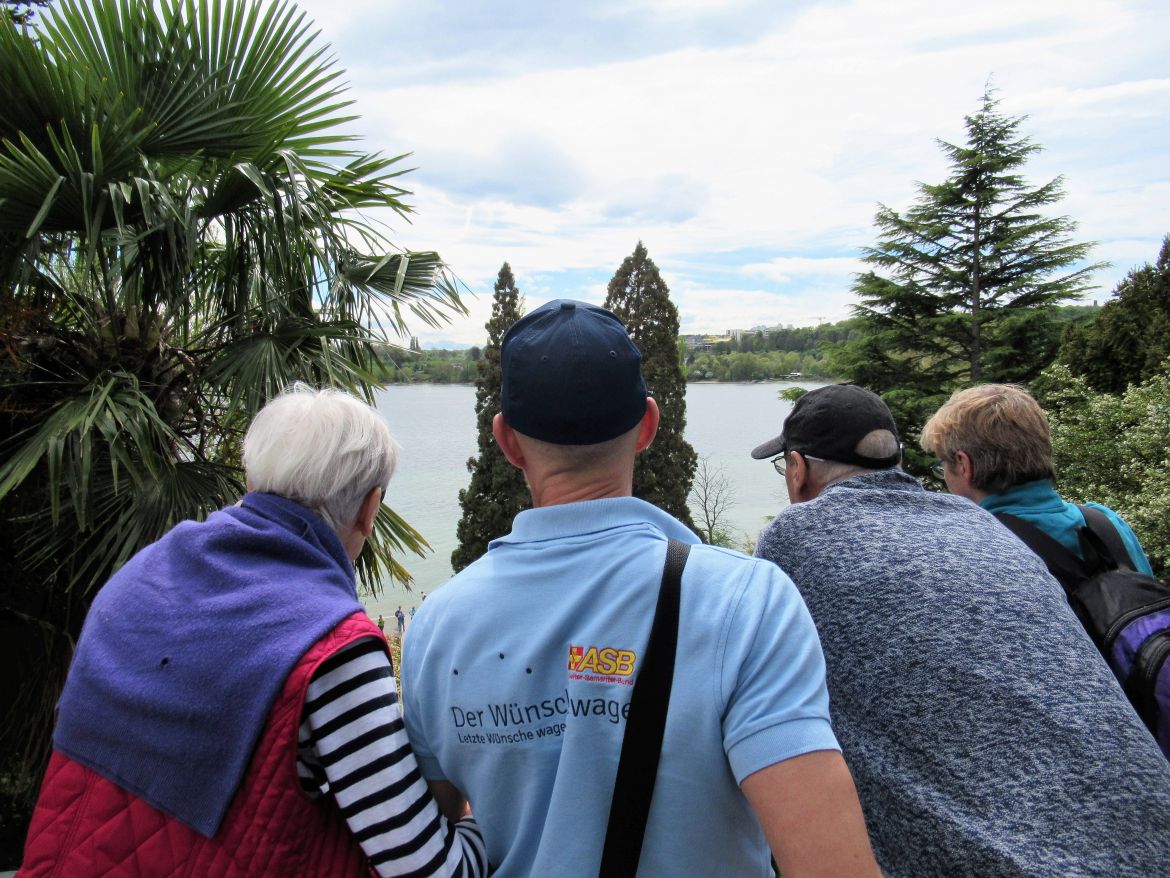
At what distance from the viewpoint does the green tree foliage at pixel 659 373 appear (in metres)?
23.3

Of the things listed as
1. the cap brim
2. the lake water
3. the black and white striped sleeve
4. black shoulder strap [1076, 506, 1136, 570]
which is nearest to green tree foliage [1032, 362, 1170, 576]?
black shoulder strap [1076, 506, 1136, 570]

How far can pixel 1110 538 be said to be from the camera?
1947 millimetres

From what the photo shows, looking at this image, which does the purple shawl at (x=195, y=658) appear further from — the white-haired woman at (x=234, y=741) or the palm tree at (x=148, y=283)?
the palm tree at (x=148, y=283)

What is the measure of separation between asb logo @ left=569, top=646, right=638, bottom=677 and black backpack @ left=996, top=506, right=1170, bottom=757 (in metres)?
1.25

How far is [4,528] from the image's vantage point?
425 cm

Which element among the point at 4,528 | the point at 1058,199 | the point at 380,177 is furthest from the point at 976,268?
the point at 4,528

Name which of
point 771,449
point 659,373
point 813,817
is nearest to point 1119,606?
point 771,449

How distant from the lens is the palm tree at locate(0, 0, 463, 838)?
3646 mm

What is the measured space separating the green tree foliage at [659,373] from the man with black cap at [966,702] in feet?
68.9

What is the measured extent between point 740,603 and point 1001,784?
685 millimetres

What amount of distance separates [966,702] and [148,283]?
419cm

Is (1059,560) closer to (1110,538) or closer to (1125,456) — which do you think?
(1110,538)

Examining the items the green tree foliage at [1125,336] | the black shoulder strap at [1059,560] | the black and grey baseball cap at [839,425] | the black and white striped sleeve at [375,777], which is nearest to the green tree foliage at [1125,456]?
the green tree foliage at [1125,336]

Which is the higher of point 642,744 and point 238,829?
point 642,744
